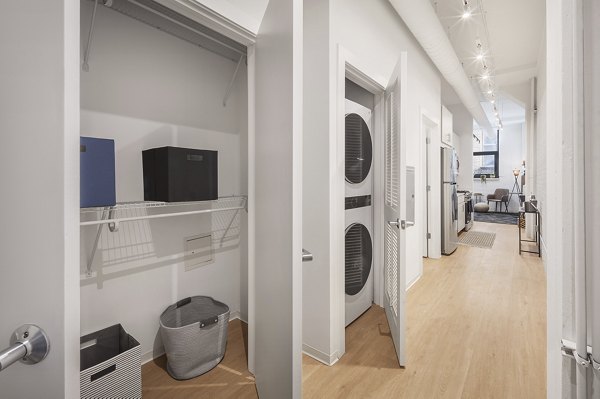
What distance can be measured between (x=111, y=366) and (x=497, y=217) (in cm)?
1062

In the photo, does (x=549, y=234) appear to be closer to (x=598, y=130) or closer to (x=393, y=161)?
(x=598, y=130)

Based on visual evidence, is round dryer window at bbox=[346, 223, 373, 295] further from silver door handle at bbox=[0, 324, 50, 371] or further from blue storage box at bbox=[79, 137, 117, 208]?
silver door handle at bbox=[0, 324, 50, 371]

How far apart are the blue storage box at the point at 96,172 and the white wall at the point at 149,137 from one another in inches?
15.4

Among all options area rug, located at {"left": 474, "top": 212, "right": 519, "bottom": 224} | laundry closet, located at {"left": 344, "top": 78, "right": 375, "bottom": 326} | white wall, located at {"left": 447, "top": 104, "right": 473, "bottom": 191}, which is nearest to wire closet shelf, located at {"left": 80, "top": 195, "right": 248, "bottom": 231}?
laundry closet, located at {"left": 344, "top": 78, "right": 375, "bottom": 326}

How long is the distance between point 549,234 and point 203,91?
7.44 feet

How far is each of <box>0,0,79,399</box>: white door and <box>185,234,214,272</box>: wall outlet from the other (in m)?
1.58

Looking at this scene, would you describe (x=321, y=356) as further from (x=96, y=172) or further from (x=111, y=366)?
(x=96, y=172)

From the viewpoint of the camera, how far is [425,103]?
3.78 m

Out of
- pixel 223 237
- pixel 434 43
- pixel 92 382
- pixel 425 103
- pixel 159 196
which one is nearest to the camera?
pixel 92 382

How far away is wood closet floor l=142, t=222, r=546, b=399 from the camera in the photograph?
64.9 inches

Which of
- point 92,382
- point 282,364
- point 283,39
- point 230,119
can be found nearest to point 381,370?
point 282,364

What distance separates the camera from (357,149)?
8.02 feet

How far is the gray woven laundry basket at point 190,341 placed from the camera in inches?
66.1

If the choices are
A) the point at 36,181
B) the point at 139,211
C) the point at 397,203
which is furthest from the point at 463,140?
the point at 36,181
